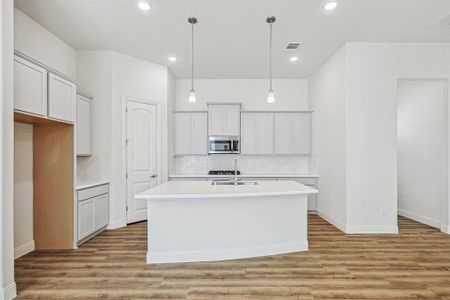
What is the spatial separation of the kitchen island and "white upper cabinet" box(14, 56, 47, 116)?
155 cm

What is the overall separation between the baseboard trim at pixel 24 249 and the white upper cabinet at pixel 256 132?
4.09 metres

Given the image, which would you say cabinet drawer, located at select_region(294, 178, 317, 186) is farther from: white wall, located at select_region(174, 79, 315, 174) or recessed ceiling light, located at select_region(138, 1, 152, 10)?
recessed ceiling light, located at select_region(138, 1, 152, 10)

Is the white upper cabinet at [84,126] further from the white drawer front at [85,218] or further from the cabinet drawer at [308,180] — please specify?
the cabinet drawer at [308,180]

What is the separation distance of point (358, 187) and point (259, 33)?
2.90 m

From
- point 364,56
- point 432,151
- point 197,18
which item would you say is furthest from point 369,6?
point 432,151

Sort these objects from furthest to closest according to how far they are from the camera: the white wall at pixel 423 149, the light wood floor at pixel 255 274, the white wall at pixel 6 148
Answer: the white wall at pixel 423 149 < the light wood floor at pixel 255 274 < the white wall at pixel 6 148

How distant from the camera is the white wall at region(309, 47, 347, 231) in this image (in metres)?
4.42

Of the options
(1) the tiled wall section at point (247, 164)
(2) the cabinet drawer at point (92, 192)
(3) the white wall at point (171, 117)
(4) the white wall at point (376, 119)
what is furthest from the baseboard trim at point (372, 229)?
(2) the cabinet drawer at point (92, 192)

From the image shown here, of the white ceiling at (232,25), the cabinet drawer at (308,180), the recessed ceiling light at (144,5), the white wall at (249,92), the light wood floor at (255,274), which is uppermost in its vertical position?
the recessed ceiling light at (144,5)

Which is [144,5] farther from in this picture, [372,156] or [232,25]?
[372,156]

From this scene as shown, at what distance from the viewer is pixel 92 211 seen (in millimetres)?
4020

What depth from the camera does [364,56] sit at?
14.1 feet

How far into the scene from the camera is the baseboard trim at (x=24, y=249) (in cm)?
332

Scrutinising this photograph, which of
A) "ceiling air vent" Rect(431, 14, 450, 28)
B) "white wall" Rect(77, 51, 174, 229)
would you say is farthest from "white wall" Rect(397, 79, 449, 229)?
"white wall" Rect(77, 51, 174, 229)
